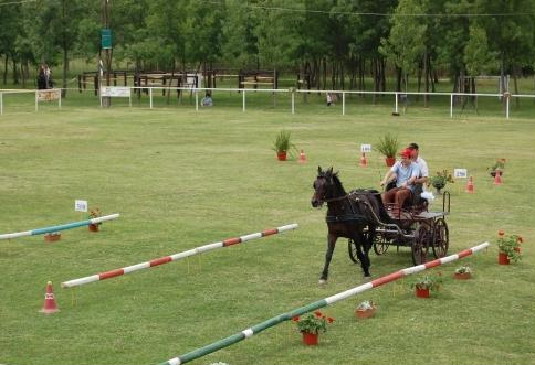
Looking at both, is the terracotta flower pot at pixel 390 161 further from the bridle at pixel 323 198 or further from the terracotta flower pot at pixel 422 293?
the terracotta flower pot at pixel 422 293

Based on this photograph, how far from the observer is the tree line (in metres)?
50.7

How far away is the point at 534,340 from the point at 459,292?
2.20 metres

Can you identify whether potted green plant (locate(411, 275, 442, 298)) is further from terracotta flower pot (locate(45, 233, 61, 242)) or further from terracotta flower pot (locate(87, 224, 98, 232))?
terracotta flower pot (locate(87, 224, 98, 232))

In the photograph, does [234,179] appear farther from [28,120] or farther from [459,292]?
[28,120]

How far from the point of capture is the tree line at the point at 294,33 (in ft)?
166

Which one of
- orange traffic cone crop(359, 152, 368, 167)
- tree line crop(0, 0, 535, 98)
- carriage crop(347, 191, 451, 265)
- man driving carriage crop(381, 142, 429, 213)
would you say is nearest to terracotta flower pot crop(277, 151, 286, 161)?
orange traffic cone crop(359, 152, 368, 167)

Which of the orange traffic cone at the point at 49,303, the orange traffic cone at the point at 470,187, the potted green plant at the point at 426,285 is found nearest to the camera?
the orange traffic cone at the point at 49,303

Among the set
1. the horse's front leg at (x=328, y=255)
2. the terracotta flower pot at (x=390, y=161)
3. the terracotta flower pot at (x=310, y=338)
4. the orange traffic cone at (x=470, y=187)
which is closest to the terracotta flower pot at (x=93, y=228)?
the horse's front leg at (x=328, y=255)

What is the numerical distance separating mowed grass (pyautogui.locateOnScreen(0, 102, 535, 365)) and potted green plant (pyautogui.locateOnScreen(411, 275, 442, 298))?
176 mm

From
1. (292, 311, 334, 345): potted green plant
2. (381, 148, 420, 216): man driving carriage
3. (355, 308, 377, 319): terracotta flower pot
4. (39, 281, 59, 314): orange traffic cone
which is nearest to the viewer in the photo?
(292, 311, 334, 345): potted green plant

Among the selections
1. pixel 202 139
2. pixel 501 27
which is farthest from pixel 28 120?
pixel 501 27

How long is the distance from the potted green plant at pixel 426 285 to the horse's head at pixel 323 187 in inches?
60.5

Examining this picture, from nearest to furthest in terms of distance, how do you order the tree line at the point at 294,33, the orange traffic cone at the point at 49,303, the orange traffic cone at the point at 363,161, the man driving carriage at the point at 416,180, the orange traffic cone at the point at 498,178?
the orange traffic cone at the point at 49,303, the man driving carriage at the point at 416,180, the orange traffic cone at the point at 498,178, the orange traffic cone at the point at 363,161, the tree line at the point at 294,33

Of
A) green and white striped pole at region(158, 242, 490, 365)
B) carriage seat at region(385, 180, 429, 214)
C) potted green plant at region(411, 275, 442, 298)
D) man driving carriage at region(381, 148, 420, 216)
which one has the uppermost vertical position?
man driving carriage at region(381, 148, 420, 216)
